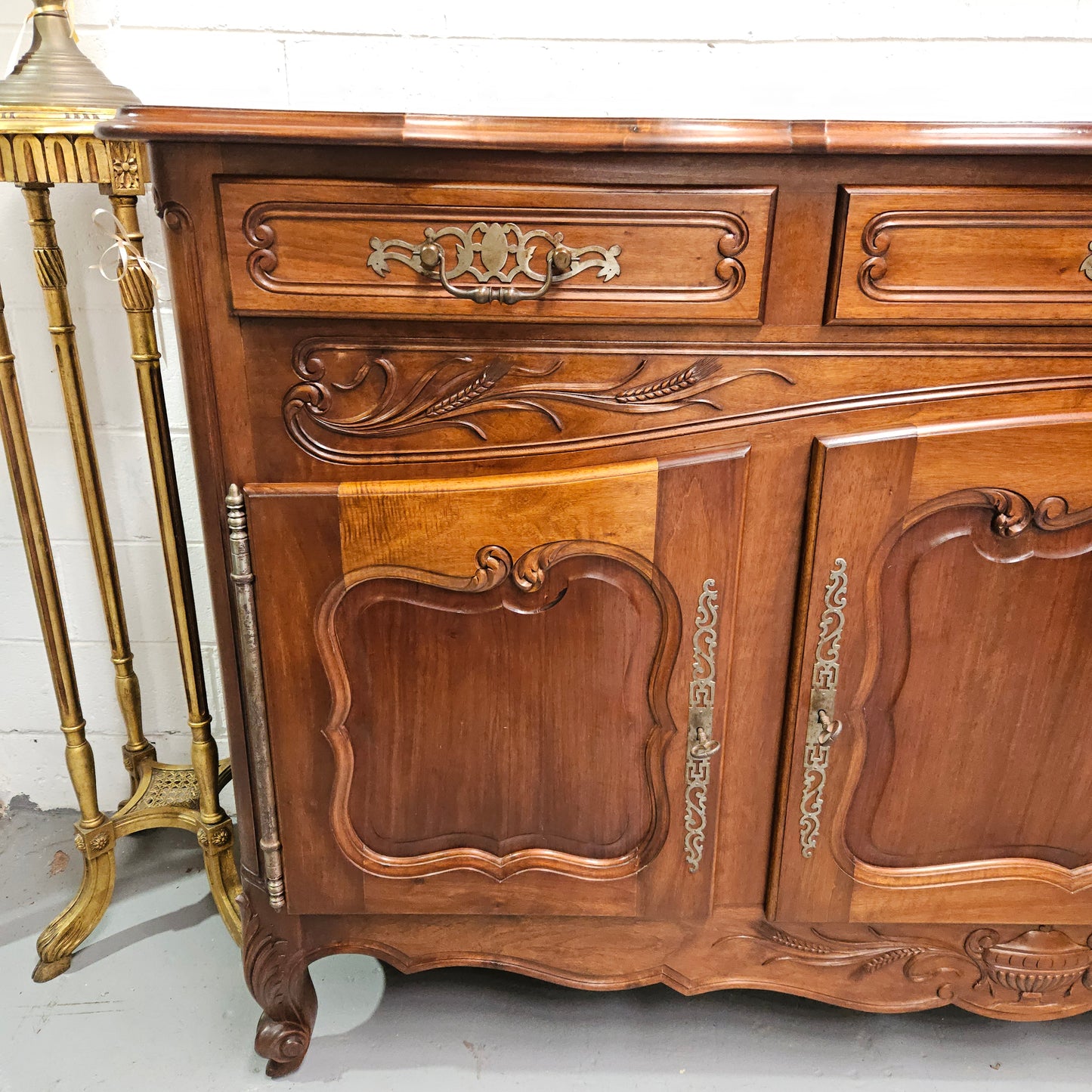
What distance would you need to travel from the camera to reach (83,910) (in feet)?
3.86

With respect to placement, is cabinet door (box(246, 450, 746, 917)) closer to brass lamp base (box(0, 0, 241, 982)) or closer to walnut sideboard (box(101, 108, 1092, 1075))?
walnut sideboard (box(101, 108, 1092, 1075))

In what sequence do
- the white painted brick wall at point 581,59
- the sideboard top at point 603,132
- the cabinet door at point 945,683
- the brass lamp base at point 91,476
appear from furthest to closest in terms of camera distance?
the white painted brick wall at point 581,59, the brass lamp base at point 91,476, the cabinet door at point 945,683, the sideboard top at point 603,132

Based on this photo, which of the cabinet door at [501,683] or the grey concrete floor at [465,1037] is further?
the grey concrete floor at [465,1037]

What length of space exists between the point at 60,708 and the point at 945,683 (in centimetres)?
108

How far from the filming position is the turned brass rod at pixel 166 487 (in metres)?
0.94

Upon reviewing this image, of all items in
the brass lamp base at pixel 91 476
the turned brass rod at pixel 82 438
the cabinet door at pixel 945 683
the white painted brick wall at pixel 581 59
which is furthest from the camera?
the white painted brick wall at pixel 581 59

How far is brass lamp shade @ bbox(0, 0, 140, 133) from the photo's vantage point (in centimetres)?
86

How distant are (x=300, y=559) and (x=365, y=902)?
0.38 meters

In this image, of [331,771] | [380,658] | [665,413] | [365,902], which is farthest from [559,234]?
[365,902]

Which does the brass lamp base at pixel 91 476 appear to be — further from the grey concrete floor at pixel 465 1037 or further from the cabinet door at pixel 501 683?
the cabinet door at pixel 501 683

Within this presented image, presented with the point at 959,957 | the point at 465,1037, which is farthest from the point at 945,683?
the point at 465,1037

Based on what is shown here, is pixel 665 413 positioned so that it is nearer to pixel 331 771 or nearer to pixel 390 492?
pixel 390 492

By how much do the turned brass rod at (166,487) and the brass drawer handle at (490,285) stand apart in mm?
391

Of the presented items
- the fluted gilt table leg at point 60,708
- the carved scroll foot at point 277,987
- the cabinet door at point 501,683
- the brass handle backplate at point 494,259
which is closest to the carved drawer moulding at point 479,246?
the brass handle backplate at point 494,259
